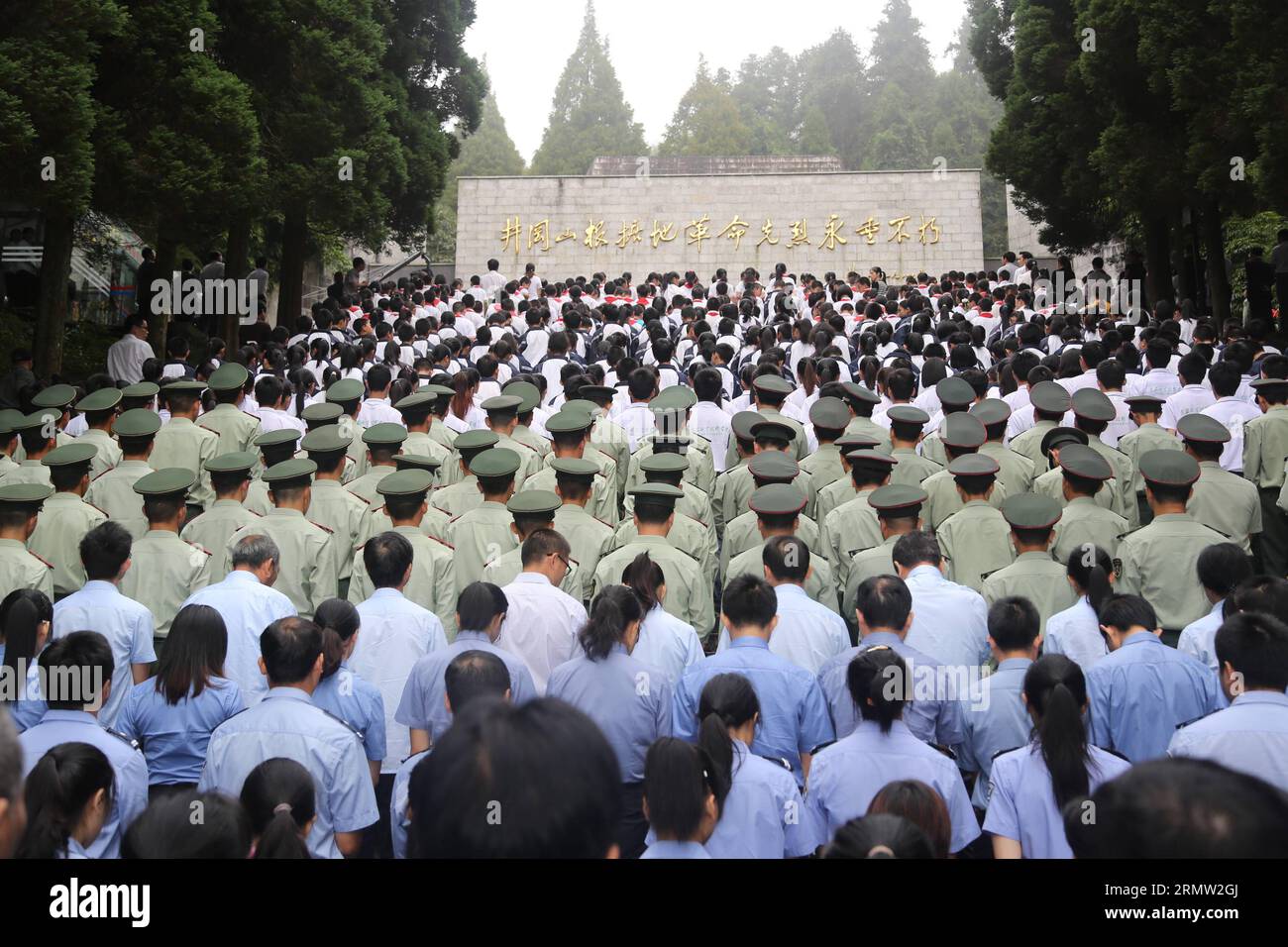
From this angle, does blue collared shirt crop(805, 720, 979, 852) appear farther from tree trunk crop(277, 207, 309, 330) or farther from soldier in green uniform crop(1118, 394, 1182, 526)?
tree trunk crop(277, 207, 309, 330)

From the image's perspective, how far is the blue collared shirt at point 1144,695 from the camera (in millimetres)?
4297

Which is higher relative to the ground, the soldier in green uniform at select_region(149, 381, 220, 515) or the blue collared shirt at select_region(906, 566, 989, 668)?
the soldier in green uniform at select_region(149, 381, 220, 515)

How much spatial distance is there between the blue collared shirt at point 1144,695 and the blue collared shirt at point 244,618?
3.09m

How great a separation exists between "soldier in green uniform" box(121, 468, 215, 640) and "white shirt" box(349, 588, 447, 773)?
1.27m

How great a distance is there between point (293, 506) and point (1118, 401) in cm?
→ 599

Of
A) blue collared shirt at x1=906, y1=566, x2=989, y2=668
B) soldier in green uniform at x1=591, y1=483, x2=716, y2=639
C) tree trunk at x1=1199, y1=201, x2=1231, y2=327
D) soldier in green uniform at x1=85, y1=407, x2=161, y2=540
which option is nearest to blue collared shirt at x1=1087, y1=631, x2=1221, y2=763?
blue collared shirt at x1=906, y1=566, x2=989, y2=668

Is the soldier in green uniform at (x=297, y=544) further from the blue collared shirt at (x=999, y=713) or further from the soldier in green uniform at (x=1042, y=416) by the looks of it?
the soldier in green uniform at (x=1042, y=416)

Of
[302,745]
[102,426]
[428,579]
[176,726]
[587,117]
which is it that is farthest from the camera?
[587,117]

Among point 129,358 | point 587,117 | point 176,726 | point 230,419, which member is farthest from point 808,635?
point 587,117

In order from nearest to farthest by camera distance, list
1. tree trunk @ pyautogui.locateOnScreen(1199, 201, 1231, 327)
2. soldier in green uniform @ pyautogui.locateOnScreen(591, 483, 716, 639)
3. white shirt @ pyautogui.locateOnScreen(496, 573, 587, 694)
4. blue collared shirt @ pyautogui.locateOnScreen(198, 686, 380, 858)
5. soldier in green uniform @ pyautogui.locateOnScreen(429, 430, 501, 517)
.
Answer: blue collared shirt @ pyautogui.locateOnScreen(198, 686, 380, 858) < white shirt @ pyautogui.locateOnScreen(496, 573, 587, 694) < soldier in green uniform @ pyautogui.locateOnScreen(591, 483, 716, 639) < soldier in green uniform @ pyautogui.locateOnScreen(429, 430, 501, 517) < tree trunk @ pyautogui.locateOnScreen(1199, 201, 1231, 327)

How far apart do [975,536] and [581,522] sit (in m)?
1.95

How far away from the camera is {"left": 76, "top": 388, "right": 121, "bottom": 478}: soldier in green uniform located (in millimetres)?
7871

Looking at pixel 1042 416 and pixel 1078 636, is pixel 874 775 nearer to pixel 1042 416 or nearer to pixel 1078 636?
pixel 1078 636

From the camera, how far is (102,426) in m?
8.17
